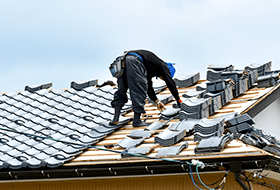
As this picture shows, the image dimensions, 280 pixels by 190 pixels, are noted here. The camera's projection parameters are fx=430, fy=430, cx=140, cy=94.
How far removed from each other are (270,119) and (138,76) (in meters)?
2.76

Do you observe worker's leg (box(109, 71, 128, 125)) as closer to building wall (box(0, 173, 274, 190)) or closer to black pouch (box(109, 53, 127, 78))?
black pouch (box(109, 53, 127, 78))

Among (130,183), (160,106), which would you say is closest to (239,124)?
(130,183)

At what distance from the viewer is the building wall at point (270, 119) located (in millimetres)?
7879

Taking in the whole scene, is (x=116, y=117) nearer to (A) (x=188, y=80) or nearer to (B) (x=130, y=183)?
(B) (x=130, y=183)

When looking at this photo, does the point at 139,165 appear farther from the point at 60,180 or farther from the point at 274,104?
the point at 274,104

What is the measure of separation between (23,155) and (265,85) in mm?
4720

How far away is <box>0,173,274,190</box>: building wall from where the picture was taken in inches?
221

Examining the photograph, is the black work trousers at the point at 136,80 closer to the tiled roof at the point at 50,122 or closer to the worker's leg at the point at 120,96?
the worker's leg at the point at 120,96

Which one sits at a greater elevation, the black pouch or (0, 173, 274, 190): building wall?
the black pouch

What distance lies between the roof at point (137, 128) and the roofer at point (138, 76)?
0.34 meters

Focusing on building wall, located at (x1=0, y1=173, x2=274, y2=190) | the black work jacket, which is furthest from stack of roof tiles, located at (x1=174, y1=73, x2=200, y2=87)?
building wall, located at (x1=0, y1=173, x2=274, y2=190)

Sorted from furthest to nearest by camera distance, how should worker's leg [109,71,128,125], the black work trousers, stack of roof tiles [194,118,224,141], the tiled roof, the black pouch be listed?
1. worker's leg [109,71,128,125]
2. the black pouch
3. the black work trousers
4. the tiled roof
5. stack of roof tiles [194,118,224,141]

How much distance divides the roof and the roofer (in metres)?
0.34

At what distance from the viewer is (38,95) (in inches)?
405
